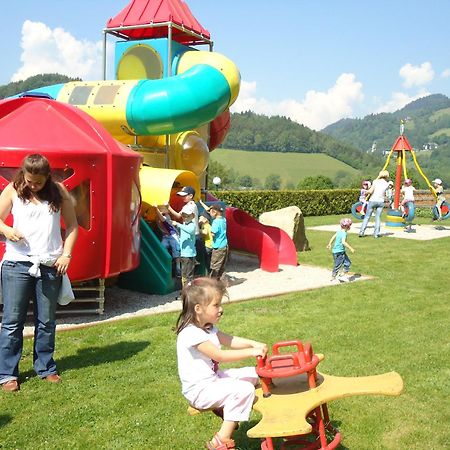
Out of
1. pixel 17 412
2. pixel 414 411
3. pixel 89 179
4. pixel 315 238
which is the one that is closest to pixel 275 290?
pixel 89 179

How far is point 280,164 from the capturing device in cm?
8500

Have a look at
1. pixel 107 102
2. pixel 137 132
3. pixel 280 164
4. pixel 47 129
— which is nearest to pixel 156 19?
pixel 107 102

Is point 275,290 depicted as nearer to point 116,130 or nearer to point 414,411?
point 116,130

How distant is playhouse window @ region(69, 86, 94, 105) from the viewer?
392 inches

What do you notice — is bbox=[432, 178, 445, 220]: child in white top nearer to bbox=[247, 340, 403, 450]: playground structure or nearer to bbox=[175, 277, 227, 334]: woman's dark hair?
bbox=[247, 340, 403, 450]: playground structure

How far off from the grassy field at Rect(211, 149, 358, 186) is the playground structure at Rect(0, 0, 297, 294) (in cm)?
6449

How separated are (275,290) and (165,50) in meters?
5.23

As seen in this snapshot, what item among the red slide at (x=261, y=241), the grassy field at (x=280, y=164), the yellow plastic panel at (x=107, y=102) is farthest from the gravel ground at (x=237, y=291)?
the grassy field at (x=280, y=164)

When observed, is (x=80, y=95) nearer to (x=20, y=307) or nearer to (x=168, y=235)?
(x=168, y=235)

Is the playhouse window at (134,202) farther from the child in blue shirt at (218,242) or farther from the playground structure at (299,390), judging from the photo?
the playground structure at (299,390)

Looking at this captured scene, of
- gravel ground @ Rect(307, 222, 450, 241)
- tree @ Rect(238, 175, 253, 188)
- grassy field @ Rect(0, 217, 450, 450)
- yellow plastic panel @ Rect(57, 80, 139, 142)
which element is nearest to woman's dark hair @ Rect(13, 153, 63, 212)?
grassy field @ Rect(0, 217, 450, 450)

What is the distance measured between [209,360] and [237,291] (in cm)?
569

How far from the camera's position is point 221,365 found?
566 cm

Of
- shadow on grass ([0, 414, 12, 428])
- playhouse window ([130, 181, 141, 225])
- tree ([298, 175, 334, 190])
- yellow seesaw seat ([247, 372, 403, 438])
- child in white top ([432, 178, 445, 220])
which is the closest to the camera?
yellow seesaw seat ([247, 372, 403, 438])
